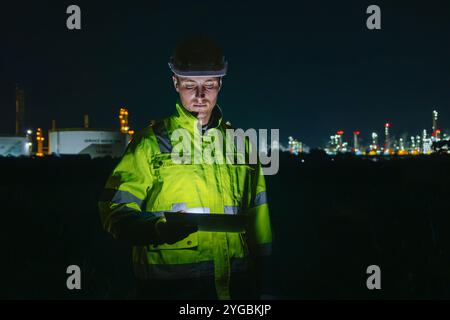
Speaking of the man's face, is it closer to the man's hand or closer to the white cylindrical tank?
the man's hand

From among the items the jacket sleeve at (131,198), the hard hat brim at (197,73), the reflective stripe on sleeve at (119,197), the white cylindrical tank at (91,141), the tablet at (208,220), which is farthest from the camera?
the white cylindrical tank at (91,141)

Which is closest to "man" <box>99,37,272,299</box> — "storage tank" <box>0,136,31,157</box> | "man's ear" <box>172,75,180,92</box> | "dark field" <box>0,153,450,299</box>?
"man's ear" <box>172,75,180,92</box>

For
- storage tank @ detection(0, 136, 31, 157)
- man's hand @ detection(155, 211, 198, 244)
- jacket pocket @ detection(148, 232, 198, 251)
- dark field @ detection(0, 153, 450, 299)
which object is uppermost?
storage tank @ detection(0, 136, 31, 157)

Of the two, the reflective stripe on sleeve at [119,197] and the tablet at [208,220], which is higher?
the reflective stripe on sleeve at [119,197]

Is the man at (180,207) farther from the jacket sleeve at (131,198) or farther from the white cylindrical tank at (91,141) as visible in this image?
the white cylindrical tank at (91,141)

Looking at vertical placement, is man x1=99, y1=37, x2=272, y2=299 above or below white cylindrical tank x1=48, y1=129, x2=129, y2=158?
below

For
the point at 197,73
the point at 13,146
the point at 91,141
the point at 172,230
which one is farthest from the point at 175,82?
the point at 13,146

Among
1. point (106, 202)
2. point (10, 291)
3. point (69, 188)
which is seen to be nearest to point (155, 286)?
point (106, 202)

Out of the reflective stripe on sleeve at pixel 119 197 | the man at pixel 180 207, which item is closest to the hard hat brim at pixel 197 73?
the man at pixel 180 207

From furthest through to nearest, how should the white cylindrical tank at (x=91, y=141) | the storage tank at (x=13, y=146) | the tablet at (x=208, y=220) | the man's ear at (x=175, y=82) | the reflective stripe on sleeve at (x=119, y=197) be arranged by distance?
the storage tank at (x=13, y=146) → the white cylindrical tank at (x=91, y=141) → the man's ear at (x=175, y=82) → the reflective stripe on sleeve at (x=119, y=197) → the tablet at (x=208, y=220)

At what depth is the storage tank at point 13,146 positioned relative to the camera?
61.0 meters

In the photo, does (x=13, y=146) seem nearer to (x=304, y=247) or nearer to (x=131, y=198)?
(x=304, y=247)

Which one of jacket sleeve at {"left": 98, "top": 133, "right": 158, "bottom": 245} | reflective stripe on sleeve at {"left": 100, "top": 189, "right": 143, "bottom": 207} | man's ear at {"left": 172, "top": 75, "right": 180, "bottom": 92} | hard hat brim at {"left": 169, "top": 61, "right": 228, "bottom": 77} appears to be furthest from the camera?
man's ear at {"left": 172, "top": 75, "right": 180, "bottom": 92}

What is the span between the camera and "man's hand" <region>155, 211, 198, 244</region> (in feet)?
8.18
